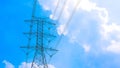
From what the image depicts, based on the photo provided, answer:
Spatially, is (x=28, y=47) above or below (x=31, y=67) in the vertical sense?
above

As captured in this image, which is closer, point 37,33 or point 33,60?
point 33,60

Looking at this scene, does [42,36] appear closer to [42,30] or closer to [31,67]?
[42,30]

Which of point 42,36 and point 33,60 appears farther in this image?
point 42,36

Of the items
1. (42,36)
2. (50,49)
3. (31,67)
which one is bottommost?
(31,67)

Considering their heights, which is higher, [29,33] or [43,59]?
[29,33]

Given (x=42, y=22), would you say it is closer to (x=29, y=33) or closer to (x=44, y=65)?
(x=29, y=33)

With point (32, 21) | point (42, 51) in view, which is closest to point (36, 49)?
point (42, 51)

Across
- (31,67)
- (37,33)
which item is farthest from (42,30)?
(31,67)
